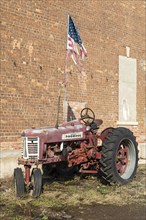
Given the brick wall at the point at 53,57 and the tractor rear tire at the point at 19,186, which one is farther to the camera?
the brick wall at the point at 53,57

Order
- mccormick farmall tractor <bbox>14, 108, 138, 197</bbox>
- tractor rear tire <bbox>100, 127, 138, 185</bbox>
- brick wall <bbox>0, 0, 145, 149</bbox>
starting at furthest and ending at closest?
brick wall <bbox>0, 0, 145, 149</bbox> < tractor rear tire <bbox>100, 127, 138, 185</bbox> < mccormick farmall tractor <bbox>14, 108, 138, 197</bbox>

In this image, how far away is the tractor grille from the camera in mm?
7523

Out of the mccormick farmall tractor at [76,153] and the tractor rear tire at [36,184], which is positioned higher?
the mccormick farmall tractor at [76,153]

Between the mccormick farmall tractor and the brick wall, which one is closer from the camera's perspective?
the mccormick farmall tractor

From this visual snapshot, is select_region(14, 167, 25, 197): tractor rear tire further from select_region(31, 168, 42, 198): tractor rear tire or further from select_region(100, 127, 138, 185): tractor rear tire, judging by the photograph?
select_region(100, 127, 138, 185): tractor rear tire

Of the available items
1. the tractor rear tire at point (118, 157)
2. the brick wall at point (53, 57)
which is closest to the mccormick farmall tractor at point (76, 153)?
the tractor rear tire at point (118, 157)

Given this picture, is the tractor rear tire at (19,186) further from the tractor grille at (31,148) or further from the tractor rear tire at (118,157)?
the tractor rear tire at (118,157)

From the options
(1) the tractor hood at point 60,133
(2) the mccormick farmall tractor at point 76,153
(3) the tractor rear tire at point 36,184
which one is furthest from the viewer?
(1) the tractor hood at point 60,133

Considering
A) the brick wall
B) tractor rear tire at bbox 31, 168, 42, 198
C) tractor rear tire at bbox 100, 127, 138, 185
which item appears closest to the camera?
tractor rear tire at bbox 31, 168, 42, 198

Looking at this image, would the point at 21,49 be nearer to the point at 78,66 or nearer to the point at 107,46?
the point at 78,66

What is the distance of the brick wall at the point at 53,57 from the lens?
33.7 ft

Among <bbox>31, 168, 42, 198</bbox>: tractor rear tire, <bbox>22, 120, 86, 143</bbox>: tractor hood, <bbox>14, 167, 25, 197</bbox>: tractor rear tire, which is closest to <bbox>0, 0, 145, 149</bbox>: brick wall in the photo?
<bbox>22, 120, 86, 143</bbox>: tractor hood

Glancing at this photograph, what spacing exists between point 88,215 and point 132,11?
1058 centimetres

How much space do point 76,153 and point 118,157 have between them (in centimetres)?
107
